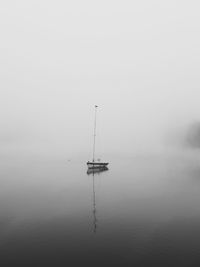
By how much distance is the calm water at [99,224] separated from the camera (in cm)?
5306

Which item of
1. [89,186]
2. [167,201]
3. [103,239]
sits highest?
[89,186]

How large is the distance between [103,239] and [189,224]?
78.9ft

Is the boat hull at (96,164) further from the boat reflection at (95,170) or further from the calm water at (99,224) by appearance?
the calm water at (99,224)

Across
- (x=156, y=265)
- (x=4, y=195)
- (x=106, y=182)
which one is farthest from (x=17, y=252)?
(x=106, y=182)

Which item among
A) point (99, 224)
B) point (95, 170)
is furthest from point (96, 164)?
point (99, 224)

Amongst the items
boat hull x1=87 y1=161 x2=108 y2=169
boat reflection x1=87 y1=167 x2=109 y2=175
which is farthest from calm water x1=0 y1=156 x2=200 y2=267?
boat hull x1=87 y1=161 x2=108 y2=169

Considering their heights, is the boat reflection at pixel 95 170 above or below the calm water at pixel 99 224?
above

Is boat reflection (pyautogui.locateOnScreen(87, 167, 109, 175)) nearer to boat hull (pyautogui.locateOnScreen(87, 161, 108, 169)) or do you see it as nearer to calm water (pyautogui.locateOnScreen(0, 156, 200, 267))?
boat hull (pyautogui.locateOnScreen(87, 161, 108, 169))

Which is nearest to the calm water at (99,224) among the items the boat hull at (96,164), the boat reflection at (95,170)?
the boat reflection at (95,170)

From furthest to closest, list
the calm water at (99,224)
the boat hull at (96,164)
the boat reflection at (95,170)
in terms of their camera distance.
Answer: the boat hull at (96,164) < the boat reflection at (95,170) < the calm water at (99,224)

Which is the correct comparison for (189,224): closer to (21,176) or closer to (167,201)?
(167,201)

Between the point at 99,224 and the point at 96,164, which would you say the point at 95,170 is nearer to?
the point at 96,164

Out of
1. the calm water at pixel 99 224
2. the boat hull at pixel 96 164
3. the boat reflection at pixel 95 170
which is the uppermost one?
the boat hull at pixel 96 164

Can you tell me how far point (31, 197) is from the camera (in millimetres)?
101938
